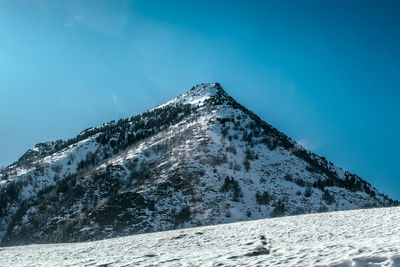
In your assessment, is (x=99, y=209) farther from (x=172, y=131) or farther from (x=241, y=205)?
(x=172, y=131)

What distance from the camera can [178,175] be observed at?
2064 inches

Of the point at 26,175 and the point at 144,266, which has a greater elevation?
the point at 26,175

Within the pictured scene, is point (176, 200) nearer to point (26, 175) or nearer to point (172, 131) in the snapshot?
point (172, 131)

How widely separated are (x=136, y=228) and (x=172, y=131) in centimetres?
4645

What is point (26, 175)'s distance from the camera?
72688mm

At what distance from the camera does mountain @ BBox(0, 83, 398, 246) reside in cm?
4231

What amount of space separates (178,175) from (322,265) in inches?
1772

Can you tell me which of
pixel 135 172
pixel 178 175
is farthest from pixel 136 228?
pixel 135 172

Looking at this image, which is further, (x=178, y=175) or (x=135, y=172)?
(x=135, y=172)

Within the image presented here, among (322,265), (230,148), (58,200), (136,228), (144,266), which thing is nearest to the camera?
(322,265)

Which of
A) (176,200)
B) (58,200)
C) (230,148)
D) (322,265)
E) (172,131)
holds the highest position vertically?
(172,131)

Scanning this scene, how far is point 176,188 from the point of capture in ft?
161

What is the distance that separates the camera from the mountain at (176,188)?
4231cm

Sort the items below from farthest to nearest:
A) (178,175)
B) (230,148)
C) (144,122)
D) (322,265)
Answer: (144,122) < (230,148) < (178,175) < (322,265)
